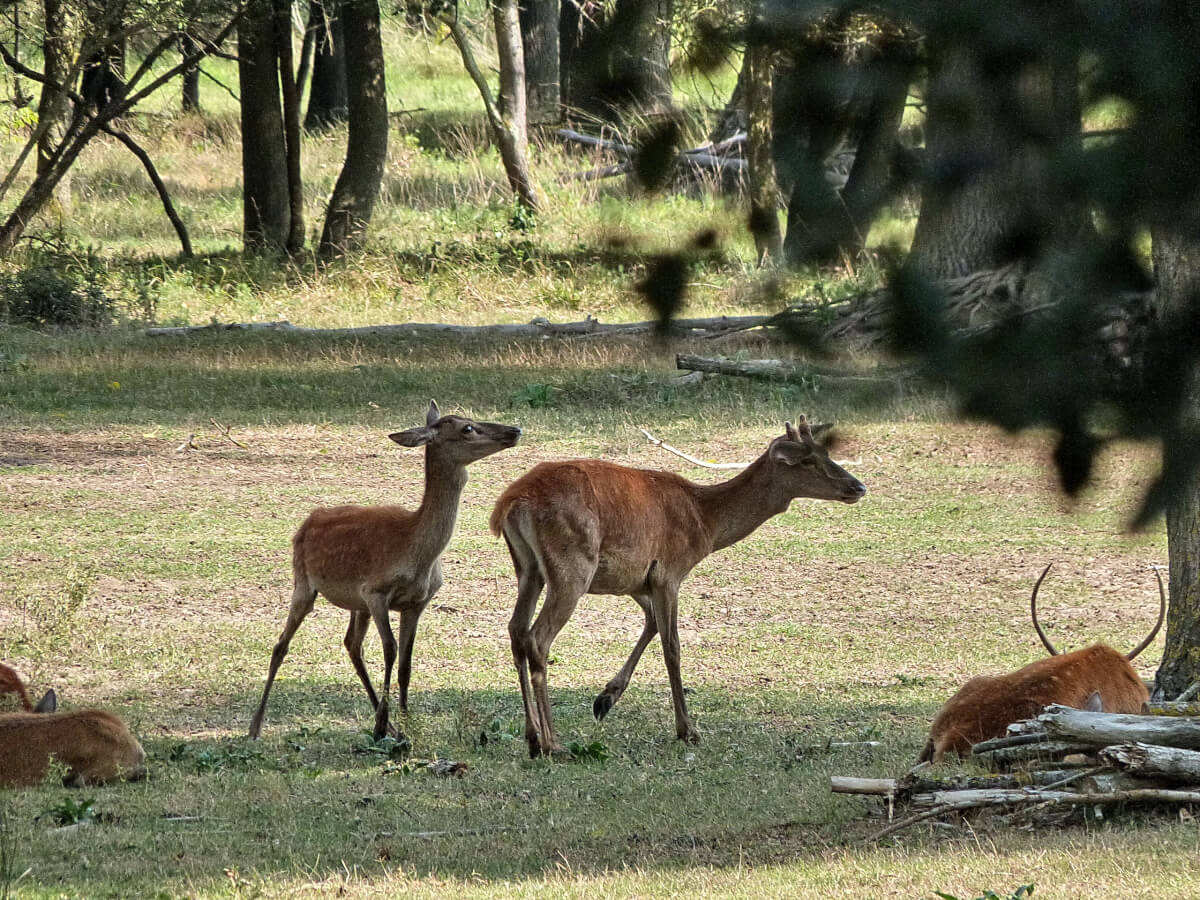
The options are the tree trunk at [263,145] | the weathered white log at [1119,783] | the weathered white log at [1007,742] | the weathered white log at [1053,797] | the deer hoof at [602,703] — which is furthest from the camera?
the tree trunk at [263,145]

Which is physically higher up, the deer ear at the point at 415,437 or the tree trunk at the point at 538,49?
the tree trunk at the point at 538,49

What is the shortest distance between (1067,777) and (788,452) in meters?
3.15

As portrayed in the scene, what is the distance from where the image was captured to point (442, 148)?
32.9 metres

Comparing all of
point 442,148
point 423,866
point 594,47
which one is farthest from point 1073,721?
point 442,148

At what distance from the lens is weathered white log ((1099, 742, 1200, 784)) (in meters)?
6.25

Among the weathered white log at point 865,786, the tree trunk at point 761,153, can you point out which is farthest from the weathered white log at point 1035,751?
the tree trunk at point 761,153

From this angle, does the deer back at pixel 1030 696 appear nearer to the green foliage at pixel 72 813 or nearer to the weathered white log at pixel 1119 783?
the weathered white log at pixel 1119 783

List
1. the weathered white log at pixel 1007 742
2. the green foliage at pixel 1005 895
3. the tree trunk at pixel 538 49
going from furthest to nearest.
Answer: the tree trunk at pixel 538 49 → the weathered white log at pixel 1007 742 → the green foliage at pixel 1005 895

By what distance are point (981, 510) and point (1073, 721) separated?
8105 millimetres

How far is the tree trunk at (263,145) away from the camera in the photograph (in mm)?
23578

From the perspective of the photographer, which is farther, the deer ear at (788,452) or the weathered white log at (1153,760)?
the deer ear at (788,452)

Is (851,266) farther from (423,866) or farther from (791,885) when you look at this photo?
(423,866)

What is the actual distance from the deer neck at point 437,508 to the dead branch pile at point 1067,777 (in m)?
2.57

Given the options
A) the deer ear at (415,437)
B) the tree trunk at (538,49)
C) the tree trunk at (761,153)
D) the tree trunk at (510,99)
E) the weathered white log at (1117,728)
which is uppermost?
the tree trunk at (538,49)
